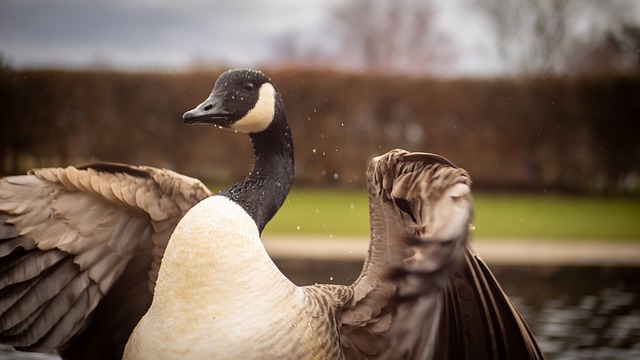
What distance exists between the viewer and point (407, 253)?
10.2 feet

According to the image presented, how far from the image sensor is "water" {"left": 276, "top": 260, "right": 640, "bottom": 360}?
717cm

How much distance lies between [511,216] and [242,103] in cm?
1469

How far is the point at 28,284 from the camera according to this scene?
12.2ft

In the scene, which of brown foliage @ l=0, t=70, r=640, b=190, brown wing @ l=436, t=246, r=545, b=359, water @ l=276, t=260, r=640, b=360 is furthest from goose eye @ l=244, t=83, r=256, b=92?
brown foliage @ l=0, t=70, r=640, b=190

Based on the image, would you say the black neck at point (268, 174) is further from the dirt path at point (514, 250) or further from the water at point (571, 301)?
the dirt path at point (514, 250)

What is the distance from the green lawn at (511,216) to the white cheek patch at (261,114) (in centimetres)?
1020

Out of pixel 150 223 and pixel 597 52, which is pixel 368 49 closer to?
pixel 597 52

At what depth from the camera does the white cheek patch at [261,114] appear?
3561mm

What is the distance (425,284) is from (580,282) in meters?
8.38

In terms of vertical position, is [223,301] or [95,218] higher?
[95,218]

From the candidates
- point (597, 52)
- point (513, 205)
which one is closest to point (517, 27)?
point (597, 52)

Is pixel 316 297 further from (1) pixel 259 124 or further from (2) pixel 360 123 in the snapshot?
(2) pixel 360 123

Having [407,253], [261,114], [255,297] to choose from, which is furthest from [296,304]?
[261,114]

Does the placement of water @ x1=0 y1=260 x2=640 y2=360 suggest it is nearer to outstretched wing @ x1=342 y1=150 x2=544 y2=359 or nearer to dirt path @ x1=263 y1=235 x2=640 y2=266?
dirt path @ x1=263 y1=235 x2=640 y2=266
